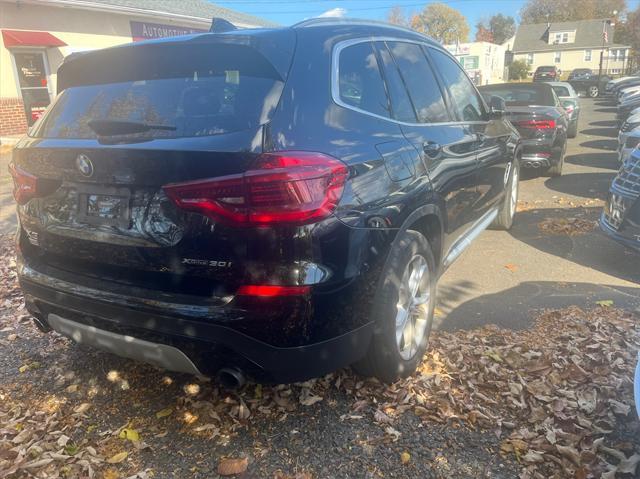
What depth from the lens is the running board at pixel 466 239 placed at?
3.67 metres

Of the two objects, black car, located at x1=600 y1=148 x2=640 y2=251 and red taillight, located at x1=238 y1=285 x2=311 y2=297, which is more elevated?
red taillight, located at x1=238 y1=285 x2=311 y2=297

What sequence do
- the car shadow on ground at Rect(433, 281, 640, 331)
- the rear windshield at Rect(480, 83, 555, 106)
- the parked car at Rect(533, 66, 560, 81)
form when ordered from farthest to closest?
the parked car at Rect(533, 66, 560, 81)
the rear windshield at Rect(480, 83, 555, 106)
the car shadow on ground at Rect(433, 281, 640, 331)

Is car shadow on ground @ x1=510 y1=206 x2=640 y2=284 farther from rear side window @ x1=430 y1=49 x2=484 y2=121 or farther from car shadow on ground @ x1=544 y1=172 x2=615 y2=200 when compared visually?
rear side window @ x1=430 y1=49 x2=484 y2=121

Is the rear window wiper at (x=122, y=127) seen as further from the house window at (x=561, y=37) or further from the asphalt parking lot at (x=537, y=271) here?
the house window at (x=561, y=37)

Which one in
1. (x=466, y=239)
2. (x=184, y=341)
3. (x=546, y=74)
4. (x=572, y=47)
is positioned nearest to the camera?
(x=184, y=341)

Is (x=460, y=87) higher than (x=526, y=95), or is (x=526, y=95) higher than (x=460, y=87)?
(x=460, y=87)

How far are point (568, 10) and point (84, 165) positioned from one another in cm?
9487

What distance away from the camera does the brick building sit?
13.7 meters

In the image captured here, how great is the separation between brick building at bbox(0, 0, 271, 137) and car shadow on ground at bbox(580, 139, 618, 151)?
40.9 ft

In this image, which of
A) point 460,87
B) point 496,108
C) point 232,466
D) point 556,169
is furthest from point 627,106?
point 232,466

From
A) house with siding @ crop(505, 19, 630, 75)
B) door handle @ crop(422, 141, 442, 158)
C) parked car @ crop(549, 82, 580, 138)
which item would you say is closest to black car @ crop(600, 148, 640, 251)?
door handle @ crop(422, 141, 442, 158)

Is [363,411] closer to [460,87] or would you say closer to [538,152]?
[460,87]

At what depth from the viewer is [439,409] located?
9.22ft

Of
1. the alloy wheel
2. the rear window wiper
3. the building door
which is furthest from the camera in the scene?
the building door
